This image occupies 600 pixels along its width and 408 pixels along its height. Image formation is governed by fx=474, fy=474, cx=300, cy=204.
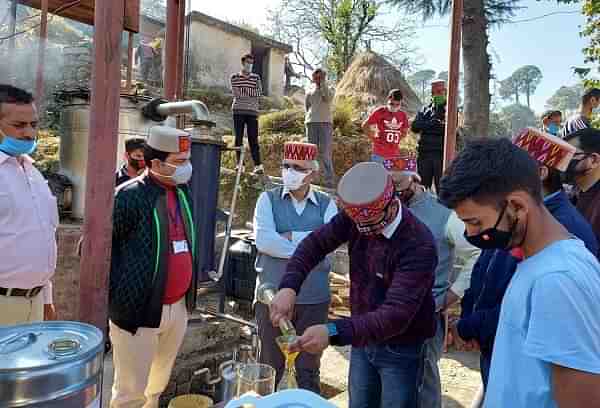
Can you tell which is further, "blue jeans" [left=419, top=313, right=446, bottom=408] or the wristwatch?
"blue jeans" [left=419, top=313, right=446, bottom=408]

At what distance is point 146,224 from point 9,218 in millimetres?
629

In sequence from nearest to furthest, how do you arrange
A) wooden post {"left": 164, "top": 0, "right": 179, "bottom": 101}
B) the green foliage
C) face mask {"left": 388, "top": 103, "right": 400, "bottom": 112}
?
wooden post {"left": 164, "top": 0, "right": 179, "bottom": 101}
face mask {"left": 388, "top": 103, "right": 400, "bottom": 112}
the green foliage

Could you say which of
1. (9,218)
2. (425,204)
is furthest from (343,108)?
(9,218)

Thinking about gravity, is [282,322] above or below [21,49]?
below

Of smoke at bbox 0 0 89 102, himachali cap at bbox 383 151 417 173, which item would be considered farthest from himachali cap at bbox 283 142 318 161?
smoke at bbox 0 0 89 102

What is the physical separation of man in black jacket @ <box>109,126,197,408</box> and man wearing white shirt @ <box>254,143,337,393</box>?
22.3 inches

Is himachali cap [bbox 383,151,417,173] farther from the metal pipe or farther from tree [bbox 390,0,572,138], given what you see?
tree [bbox 390,0,572,138]

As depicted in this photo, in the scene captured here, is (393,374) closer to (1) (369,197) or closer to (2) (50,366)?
(1) (369,197)

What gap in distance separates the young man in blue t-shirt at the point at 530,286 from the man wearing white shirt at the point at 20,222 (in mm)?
1997

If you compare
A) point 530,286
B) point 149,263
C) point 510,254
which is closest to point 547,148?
point 510,254

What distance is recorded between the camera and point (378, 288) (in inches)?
81.2

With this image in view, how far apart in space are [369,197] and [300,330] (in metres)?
1.45

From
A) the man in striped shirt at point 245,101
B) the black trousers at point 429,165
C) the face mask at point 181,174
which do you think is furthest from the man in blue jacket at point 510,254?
the man in striped shirt at point 245,101

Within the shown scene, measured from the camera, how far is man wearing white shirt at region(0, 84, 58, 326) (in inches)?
88.8
